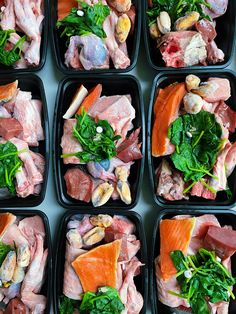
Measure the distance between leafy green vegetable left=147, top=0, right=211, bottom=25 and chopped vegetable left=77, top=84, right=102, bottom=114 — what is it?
335 mm

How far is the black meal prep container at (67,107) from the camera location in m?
1.80

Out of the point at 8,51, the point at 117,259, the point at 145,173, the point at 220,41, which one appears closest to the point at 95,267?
the point at 117,259

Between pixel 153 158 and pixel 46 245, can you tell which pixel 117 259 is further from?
pixel 153 158

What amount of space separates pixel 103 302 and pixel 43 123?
0.73 m

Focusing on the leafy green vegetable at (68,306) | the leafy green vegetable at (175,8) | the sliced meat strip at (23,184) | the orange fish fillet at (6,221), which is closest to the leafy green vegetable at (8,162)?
the sliced meat strip at (23,184)

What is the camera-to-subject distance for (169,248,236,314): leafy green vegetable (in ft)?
5.58

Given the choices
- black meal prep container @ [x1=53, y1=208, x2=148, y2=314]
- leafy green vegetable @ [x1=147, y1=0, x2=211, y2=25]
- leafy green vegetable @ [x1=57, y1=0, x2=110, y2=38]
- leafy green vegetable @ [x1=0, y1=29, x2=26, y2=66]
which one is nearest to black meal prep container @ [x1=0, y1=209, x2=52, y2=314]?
black meal prep container @ [x1=53, y1=208, x2=148, y2=314]

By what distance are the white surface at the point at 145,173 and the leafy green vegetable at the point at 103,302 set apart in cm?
25

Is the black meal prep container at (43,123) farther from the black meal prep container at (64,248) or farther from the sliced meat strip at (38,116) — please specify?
the black meal prep container at (64,248)

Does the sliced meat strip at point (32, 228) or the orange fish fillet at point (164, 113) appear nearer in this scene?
the orange fish fillet at point (164, 113)

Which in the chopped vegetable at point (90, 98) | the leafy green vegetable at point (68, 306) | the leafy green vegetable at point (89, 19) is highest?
the leafy green vegetable at point (89, 19)

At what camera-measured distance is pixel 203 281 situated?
1.70m

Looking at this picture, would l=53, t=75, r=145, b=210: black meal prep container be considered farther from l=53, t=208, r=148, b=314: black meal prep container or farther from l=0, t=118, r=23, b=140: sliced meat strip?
l=0, t=118, r=23, b=140: sliced meat strip

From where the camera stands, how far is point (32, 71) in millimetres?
1832
